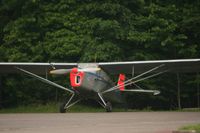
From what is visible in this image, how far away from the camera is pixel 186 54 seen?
29469mm

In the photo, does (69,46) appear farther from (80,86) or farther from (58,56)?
(80,86)

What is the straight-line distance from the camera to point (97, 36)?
29234mm

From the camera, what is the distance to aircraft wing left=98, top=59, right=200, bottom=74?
23.3 meters

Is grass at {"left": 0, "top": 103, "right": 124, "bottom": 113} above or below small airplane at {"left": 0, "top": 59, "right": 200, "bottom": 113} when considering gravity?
below

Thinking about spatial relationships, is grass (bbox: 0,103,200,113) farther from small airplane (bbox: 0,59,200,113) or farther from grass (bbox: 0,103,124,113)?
small airplane (bbox: 0,59,200,113)

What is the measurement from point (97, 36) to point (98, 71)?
5.85 metres

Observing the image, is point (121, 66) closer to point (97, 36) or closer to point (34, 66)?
point (34, 66)

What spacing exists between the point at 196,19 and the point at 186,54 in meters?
2.00

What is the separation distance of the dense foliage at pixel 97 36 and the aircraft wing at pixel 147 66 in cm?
308

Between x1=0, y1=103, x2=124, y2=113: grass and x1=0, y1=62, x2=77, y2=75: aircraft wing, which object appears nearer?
x1=0, y1=62, x2=77, y2=75: aircraft wing

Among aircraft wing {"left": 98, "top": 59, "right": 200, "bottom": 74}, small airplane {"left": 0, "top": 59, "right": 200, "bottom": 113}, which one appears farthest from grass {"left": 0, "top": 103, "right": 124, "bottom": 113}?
aircraft wing {"left": 98, "top": 59, "right": 200, "bottom": 74}

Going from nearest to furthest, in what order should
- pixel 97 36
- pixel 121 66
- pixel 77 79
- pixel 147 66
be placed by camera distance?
pixel 77 79 < pixel 147 66 < pixel 121 66 < pixel 97 36

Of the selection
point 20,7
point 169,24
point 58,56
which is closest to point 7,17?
point 20,7

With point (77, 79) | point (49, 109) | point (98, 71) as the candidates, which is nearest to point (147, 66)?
point (98, 71)
